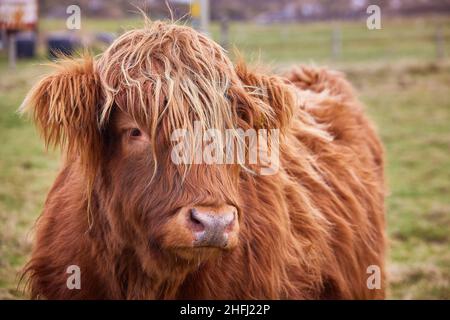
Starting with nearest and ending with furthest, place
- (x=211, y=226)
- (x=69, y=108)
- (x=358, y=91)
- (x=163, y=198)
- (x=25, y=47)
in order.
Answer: (x=211, y=226), (x=163, y=198), (x=69, y=108), (x=358, y=91), (x=25, y=47)

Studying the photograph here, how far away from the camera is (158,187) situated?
2549mm

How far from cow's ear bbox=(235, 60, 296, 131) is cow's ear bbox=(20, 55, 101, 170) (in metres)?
0.67

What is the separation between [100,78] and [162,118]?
1.26 ft

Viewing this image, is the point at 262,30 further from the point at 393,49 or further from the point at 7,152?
the point at 7,152

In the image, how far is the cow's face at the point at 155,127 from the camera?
2.47 metres

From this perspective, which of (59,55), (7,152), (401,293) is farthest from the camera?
(7,152)

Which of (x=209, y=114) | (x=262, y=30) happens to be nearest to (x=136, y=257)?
(x=209, y=114)

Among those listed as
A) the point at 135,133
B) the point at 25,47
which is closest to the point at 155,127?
the point at 135,133

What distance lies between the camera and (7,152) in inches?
342

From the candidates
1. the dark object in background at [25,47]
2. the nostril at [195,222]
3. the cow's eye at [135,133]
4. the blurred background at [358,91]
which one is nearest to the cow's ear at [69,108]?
the cow's eye at [135,133]

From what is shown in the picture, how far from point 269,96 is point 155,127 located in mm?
663

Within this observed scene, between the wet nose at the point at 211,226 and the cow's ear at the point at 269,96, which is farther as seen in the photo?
the cow's ear at the point at 269,96

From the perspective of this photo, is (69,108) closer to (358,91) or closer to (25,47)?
(358,91)

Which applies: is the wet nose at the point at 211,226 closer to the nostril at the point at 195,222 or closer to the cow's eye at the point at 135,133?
the nostril at the point at 195,222
